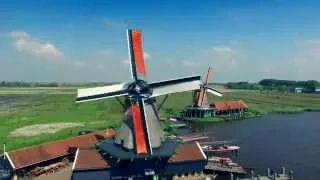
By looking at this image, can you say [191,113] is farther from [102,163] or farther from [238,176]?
[102,163]

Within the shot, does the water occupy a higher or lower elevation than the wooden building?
lower

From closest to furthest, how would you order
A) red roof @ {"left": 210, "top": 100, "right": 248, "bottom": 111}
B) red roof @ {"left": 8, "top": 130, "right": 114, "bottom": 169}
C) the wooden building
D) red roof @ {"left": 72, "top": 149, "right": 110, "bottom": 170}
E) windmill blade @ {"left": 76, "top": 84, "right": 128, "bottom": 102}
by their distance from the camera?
red roof @ {"left": 72, "top": 149, "right": 110, "bottom": 170} < windmill blade @ {"left": 76, "top": 84, "right": 128, "bottom": 102} < red roof @ {"left": 8, "top": 130, "right": 114, "bottom": 169} < the wooden building < red roof @ {"left": 210, "top": 100, "right": 248, "bottom": 111}

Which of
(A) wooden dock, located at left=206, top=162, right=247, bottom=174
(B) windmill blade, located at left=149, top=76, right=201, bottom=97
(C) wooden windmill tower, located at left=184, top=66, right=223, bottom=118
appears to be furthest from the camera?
(C) wooden windmill tower, located at left=184, top=66, right=223, bottom=118

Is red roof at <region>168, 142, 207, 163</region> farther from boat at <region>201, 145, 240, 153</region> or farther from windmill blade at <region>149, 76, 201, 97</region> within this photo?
boat at <region>201, 145, 240, 153</region>

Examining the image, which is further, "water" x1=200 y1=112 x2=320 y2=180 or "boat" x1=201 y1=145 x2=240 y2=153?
"boat" x1=201 y1=145 x2=240 y2=153

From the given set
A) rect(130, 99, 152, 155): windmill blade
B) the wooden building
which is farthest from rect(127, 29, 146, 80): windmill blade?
the wooden building

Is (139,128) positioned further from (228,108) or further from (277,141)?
(228,108)

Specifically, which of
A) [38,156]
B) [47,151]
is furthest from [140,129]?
[47,151]
